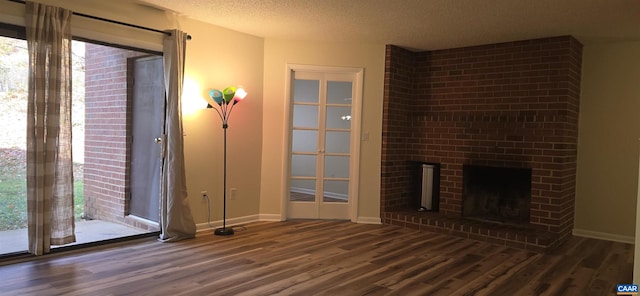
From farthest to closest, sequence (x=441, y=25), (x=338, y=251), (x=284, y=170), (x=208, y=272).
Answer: (x=284, y=170) < (x=441, y=25) < (x=338, y=251) < (x=208, y=272)

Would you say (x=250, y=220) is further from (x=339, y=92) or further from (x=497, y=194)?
(x=497, y=194)

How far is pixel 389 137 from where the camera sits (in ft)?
19.4

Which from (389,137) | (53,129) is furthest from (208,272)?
(389,137)

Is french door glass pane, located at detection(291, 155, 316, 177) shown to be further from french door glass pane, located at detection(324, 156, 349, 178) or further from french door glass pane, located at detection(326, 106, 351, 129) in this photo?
french door glass pane, located at detection(326, 106, 351, 129)

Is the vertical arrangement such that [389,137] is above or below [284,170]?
above

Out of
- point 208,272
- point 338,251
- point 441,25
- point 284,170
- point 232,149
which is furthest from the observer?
point 284,170

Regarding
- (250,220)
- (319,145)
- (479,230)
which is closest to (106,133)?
(250,220)

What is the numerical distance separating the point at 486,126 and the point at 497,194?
906mm

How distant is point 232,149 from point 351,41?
1.99 metres

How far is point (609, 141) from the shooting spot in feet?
17.2

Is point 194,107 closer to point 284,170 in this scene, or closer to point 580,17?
point 284,170

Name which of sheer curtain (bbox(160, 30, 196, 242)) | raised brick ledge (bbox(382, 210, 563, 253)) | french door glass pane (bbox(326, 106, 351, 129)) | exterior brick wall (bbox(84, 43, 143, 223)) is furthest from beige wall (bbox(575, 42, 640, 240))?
exterior brick wall (bbox(84, 43, 143, 223))

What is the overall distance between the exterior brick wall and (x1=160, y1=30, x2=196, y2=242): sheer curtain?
0.38 metres

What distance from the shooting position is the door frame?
5742mm
